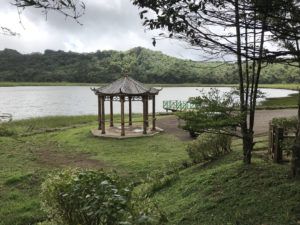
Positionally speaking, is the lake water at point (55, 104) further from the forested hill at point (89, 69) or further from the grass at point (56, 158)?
the grass at point (56, 158)

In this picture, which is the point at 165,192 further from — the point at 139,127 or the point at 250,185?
the point at 139,127

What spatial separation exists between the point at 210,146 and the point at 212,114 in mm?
3311

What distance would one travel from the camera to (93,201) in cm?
368

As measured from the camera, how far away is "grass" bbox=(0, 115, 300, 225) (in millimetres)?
6992

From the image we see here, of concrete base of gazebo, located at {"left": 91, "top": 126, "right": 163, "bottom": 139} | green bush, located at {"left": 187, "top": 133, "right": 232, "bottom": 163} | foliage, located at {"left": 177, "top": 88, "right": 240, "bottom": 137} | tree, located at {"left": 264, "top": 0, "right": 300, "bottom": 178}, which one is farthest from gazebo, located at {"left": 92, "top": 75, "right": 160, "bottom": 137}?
tree, located at {"left": 264, "top": 0, "right": 300, "bottom": 178}

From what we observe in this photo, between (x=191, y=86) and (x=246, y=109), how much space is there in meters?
91.6

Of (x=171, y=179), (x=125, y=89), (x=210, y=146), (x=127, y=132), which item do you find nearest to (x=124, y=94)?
(x=125, y=89)

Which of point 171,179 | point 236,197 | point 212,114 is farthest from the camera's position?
point 171,179

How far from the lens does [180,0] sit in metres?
5.51

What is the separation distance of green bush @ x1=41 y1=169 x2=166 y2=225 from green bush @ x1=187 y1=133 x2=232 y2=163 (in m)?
6.37

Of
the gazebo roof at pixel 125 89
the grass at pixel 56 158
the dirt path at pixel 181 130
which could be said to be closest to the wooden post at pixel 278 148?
the grass at pixel 56 158

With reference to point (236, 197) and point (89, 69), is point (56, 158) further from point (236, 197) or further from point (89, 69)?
point (89, 69)

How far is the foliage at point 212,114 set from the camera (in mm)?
8656

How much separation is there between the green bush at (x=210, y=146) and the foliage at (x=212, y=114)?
274 centimetres
